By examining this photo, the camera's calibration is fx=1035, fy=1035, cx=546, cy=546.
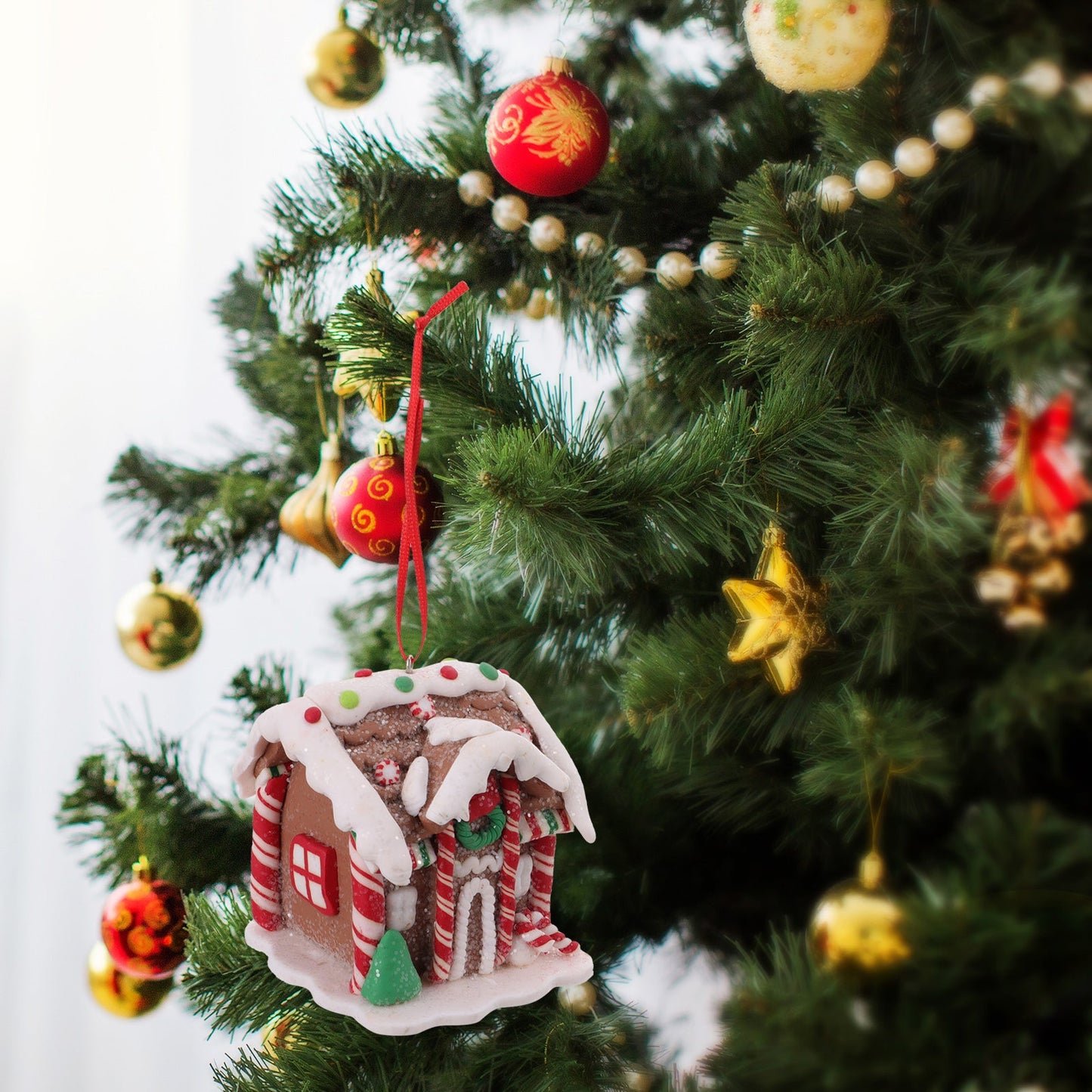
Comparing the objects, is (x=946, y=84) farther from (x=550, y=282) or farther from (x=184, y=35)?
(x=184, y=35)

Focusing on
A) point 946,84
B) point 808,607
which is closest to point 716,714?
point 808,607

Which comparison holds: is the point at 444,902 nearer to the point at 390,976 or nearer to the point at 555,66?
the point at 390,976

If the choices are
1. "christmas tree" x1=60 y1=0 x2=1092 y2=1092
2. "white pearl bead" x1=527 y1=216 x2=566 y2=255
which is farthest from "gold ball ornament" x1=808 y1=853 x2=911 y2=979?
"white pearl bead" x1=527 y1=216 x2=566 y2=255

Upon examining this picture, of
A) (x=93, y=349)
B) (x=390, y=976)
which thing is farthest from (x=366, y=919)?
(x=93, y=349)

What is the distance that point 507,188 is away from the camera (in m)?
0.74

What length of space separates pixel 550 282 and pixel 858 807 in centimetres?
42

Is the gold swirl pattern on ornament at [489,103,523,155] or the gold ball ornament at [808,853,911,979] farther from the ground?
the gold swirl pattern on ornament at [489,103,523,155]

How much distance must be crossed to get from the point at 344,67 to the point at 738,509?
1.62 feet

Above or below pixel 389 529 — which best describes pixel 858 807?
below

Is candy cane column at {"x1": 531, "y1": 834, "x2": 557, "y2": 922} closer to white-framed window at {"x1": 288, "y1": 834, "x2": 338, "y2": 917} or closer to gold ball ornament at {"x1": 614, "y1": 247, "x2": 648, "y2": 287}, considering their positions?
white-framed window at {"x1": 288, "y1": 834, "x2": 338, "y2": 917}

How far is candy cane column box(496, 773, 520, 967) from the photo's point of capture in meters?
0.61

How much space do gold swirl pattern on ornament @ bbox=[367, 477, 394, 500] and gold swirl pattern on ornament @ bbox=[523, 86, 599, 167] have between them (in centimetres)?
23

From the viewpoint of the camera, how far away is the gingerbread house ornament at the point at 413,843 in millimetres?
562

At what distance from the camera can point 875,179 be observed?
0.53 m
